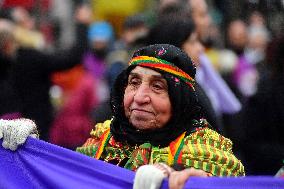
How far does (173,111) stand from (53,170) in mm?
667

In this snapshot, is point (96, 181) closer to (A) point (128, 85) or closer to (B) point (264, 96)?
(A) point (128, 85)

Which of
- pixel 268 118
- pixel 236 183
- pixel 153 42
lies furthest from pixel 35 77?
pixel 236 183

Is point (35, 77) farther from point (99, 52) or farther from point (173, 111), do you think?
point (99, 52)

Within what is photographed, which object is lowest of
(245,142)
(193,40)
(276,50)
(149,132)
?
(149,132)

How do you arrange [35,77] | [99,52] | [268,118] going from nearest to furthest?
[268,118], [35,77], [99,52]

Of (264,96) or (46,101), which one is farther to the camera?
(46,101)

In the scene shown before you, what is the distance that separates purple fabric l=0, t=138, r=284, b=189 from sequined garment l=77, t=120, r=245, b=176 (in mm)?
298

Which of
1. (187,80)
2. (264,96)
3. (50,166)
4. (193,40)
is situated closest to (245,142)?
(264,96)

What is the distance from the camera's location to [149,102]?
4.62 m

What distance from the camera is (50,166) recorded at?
4.52 metres

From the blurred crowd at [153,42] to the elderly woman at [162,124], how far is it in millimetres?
769

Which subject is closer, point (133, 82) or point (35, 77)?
point (133, 82)

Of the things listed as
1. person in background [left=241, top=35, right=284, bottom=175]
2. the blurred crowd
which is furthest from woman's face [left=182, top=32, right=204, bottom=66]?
person in background [left=241, top=35, right=284, bottom=175]

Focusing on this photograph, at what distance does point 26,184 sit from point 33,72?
119 inches
